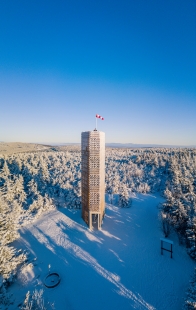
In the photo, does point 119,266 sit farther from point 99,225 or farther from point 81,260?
point 99,225

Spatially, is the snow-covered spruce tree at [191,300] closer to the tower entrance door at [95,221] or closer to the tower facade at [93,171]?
the tower entrance door at [95,221]

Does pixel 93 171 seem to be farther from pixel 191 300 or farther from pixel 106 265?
pixel 191 300

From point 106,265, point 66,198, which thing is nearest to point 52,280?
point 106,265

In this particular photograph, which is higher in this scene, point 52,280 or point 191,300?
point 191,300

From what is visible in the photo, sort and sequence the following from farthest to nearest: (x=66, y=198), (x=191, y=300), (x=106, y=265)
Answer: (x=66, y=198), (x=106, y=265), (x=191, y=300)

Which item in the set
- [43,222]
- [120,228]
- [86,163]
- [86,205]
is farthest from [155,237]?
[43,222]

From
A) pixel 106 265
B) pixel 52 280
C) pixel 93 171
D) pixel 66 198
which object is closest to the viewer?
pixel 52 280

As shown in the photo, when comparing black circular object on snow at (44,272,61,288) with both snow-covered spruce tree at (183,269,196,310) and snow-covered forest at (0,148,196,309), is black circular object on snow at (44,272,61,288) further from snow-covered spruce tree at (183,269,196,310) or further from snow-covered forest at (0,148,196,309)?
snow-covered spruce tree at (183,269,196,310)
